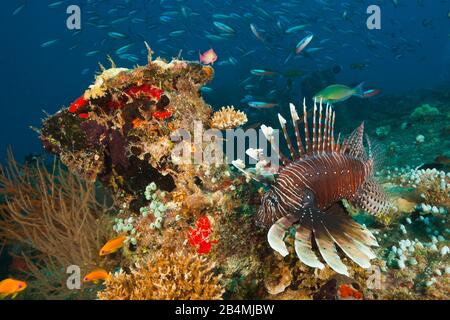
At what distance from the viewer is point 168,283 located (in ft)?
8.82

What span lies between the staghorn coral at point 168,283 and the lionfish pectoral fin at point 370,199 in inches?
69.6

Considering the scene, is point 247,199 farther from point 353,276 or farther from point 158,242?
point 353,276

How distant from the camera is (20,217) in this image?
14.4ft

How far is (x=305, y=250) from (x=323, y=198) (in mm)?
927

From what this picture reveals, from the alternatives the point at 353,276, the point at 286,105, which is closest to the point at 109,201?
the point at 353,276

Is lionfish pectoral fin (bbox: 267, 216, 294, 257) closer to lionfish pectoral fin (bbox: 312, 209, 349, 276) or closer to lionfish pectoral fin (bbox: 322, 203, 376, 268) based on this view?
lionfish pectoral fin (bbox: 312, 209, 349, 276)

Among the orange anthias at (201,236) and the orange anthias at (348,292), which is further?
the orange anthias at (201,236)

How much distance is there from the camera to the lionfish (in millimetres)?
2330

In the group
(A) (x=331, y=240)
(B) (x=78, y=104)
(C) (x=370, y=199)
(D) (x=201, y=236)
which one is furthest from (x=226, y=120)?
(A) (x=331, y=240)

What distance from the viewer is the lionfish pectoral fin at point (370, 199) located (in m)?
3.32

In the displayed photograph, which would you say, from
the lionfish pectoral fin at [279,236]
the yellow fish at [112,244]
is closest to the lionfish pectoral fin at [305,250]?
the lionfish pectoral fin at [279,236]

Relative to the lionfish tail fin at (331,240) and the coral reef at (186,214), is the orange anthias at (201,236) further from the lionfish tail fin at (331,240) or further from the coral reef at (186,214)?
the lionfish tail fin at (331,240)
